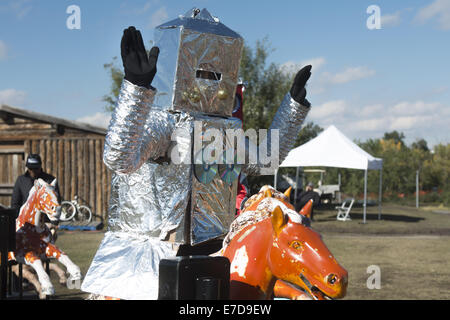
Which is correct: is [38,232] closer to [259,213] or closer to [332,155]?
[259,213]

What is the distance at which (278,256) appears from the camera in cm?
230

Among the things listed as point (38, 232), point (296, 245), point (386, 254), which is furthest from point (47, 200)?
point (386, 254)

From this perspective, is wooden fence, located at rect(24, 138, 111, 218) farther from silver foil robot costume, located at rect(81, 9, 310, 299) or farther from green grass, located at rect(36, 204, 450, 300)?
silver foil robot costume, located at rect(81, 9, 310, 299)

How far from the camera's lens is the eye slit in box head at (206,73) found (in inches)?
111

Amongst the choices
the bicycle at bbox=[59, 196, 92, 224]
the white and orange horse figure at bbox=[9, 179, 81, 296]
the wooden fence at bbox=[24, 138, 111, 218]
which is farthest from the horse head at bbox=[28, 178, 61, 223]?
the wooden fence at bbox=[24, 138, 111, 218]

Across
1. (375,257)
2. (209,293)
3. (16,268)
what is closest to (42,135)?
(16,268)

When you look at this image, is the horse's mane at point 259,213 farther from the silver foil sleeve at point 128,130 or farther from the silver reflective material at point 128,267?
the silver foil sleeve at point 128,130

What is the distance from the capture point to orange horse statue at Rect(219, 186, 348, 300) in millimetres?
2184

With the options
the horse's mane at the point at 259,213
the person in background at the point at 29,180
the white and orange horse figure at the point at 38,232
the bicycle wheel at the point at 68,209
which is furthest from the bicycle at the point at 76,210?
the horse's mane at the point at 259,213

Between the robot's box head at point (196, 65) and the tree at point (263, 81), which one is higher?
the tree at point (263, 81)

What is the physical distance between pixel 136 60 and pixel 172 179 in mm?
748

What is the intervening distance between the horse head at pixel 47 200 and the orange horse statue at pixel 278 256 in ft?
12.8

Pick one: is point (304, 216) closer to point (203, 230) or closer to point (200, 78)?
point (203, 230)
